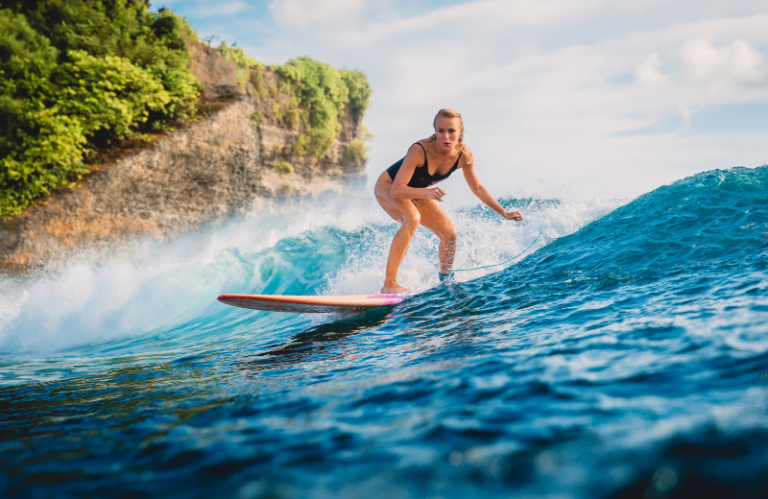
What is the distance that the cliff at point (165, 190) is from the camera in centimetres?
966

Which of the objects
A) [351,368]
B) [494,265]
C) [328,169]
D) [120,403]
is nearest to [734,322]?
[351,368]

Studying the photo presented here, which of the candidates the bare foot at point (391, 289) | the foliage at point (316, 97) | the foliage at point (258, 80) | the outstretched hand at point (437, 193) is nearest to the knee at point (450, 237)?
the bare foot at point (391, 289)

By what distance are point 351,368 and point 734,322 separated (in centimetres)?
187

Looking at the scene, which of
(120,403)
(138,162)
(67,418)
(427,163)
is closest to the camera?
(67,418)

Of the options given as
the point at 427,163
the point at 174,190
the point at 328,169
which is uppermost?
the point at 328,169

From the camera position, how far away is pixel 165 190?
455 inches

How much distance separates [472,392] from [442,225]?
3.66 metres

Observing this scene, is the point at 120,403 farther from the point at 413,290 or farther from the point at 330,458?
the point at 413,290

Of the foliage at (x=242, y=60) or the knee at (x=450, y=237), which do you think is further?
the foliage at (x=242, y=60)

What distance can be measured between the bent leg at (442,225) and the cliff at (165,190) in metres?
8.36

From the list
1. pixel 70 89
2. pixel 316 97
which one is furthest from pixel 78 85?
pixel 316 97

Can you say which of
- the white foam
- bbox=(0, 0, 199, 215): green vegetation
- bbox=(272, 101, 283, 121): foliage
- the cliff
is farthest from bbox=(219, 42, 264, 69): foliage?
the white foam

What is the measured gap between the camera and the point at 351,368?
2508 millimetres

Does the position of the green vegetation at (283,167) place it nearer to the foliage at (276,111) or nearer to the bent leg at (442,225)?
the foliage at (276,111)
